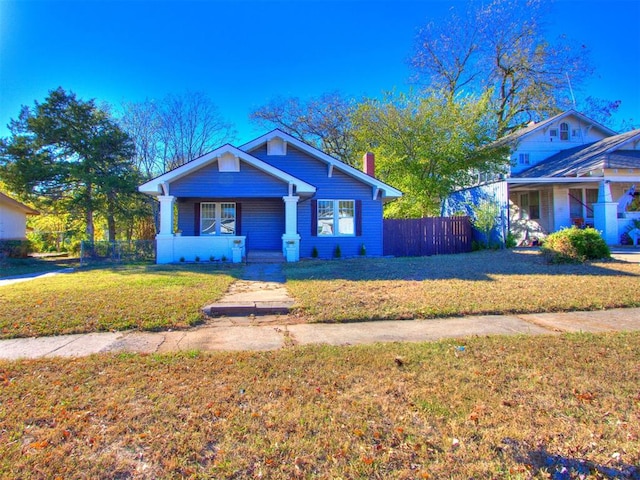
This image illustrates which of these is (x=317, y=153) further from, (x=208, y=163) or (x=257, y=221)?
(x=208, y=163)

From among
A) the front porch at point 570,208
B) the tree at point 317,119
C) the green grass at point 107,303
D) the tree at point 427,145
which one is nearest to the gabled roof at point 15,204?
the green grass at point 107,303

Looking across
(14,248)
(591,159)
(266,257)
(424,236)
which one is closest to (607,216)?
(591,159)

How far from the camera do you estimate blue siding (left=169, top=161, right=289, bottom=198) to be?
45.6ft

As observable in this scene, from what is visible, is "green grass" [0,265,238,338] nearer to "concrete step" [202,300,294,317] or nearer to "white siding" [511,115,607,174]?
"concrete step" [202,300,294,317]

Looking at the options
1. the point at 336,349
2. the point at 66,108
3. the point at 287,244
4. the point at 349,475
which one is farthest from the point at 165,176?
the point at 349,475

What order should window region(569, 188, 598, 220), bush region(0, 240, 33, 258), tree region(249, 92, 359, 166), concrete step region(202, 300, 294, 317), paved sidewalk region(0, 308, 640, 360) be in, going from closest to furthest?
paved sidewalk region(0, 308, 640, 360) → concrete step region(202, 300, 294, 317) → window region(569, 188, 598, 220) → bush region(0, 240, 33, 258) → tree region(249, 92, 359, 166)

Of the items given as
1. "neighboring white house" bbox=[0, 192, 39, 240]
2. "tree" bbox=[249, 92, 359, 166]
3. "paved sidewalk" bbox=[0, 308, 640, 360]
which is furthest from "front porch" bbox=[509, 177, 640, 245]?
"neighboring white house" bbox=[0, 192, 39, 240]

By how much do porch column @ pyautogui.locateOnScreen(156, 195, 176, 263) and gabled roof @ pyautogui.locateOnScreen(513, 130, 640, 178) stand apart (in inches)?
670

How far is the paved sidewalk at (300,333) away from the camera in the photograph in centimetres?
452

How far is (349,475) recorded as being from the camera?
7.15ft

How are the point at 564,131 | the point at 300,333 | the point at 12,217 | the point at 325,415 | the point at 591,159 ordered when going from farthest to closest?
1. the point at 12,217
2. the point at 564,131
3. the point at 591,159
4. the point at 300,333
5. the point at 325,415

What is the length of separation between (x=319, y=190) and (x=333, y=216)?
4.23 ft

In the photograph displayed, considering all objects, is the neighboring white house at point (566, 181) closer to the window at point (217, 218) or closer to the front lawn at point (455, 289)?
the front lawn at point (455, 289)

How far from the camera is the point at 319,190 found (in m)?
16.1
